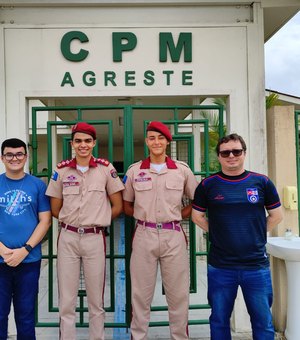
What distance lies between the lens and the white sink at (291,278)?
3329mm

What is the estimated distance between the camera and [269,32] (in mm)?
4496

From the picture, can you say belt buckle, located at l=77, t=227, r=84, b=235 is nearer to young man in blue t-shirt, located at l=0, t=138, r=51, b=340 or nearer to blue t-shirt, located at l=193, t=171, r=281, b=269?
young man in blue t-shirt, located at l=0, t=138, r=51, b=340

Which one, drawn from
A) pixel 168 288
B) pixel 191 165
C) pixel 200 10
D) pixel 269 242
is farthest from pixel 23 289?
pixel 200 10

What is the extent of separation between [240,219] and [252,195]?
0.61 feet

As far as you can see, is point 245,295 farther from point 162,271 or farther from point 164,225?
point 164,225

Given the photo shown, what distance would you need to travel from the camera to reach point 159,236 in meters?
3.07

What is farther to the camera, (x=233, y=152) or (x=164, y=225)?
(x=164, y=225)

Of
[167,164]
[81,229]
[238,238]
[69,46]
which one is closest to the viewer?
[238,238]

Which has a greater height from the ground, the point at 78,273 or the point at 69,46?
the point at 69,46

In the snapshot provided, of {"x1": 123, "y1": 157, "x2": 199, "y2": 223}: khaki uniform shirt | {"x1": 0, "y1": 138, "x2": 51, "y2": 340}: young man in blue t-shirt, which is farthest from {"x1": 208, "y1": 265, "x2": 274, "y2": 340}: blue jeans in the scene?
{"x1": 0, "y1": 138, "x2": 51, "y2": 340}: young man in blue t-shirt

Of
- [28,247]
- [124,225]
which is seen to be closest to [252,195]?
[124,225]

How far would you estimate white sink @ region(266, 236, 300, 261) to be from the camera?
3.27 meters

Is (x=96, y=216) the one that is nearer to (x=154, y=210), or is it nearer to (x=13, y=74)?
(x=154, y=210)

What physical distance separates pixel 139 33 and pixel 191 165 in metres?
1.36
